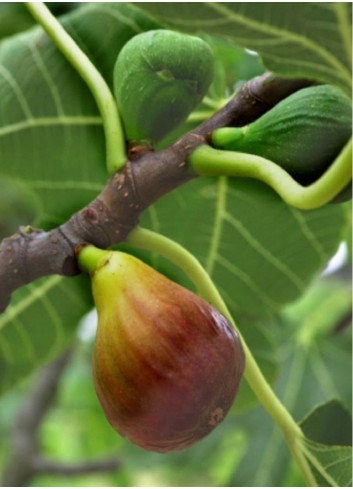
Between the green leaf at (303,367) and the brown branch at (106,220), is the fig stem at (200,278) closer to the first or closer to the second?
the brown branch at (106,220)

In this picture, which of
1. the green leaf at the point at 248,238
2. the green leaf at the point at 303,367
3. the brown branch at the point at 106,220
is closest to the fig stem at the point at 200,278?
the brown branch at the point at 106,220

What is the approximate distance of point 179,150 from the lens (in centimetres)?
61

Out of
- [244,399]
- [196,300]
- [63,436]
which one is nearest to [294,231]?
[244,399]

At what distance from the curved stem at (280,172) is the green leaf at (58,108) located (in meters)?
0.18

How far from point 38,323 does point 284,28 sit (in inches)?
18.5

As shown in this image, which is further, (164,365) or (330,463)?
(330,463)

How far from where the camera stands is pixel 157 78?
633 mm

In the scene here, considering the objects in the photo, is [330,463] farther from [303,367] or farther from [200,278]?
[303,367]

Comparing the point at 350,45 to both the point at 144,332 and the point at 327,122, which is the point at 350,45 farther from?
the point at 144,332

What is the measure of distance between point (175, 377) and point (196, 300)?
6 centimetres

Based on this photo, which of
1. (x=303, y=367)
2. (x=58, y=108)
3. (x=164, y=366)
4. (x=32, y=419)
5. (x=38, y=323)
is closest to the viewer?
(x=164, y=366)

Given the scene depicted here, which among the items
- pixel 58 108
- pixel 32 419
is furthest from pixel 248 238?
pixel 32 419

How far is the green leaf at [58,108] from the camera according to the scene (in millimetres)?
740

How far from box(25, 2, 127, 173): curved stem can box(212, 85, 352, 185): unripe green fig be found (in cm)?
8
